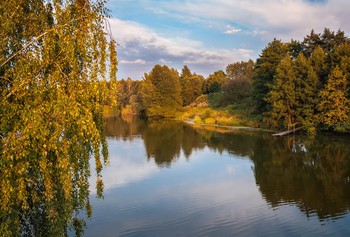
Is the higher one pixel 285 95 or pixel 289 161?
pixel 285 95

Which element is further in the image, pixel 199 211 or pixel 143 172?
pixel 143 172

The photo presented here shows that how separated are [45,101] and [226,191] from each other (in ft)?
57.0

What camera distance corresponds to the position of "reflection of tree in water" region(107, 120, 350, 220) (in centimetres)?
2005

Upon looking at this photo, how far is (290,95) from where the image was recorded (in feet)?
155

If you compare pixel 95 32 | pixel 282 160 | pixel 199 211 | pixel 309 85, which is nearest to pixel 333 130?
pixel 309 85

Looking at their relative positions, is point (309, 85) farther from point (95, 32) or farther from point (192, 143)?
point (95, 32)

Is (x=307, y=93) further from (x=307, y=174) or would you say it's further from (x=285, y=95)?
(x=307, y=174)

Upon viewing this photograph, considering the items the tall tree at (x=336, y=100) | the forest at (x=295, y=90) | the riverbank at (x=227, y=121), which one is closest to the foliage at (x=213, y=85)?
the forest at (x=295, y=90)

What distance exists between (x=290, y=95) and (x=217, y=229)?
3533 centimetres

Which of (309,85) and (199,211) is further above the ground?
(309,85)

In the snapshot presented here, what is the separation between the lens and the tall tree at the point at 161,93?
8650 cm

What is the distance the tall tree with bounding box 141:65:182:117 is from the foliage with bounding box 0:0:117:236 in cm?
7836

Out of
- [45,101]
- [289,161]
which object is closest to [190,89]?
[289,161]

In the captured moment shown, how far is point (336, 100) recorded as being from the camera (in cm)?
4141
